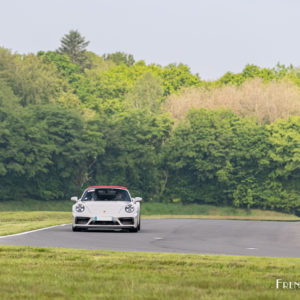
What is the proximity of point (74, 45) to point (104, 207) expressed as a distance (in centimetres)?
10927

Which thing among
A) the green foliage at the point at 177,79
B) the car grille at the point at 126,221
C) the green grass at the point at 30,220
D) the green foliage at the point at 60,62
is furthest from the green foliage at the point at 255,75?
the car grille at the point at 126,221

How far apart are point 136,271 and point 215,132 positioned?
7305 cm

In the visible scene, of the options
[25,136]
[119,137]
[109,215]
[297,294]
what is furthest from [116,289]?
[119,137]

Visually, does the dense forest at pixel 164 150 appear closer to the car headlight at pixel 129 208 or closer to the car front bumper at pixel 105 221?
the car front bumper at pixel 105 221

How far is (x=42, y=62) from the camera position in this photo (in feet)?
345

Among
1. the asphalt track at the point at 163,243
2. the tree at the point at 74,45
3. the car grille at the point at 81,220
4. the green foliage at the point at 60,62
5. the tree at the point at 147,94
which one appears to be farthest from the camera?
the tree at the point at 74,45

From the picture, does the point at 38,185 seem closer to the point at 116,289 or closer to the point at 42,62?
the point at 42,62

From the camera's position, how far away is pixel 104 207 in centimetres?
2239

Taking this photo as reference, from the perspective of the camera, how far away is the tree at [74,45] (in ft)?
420

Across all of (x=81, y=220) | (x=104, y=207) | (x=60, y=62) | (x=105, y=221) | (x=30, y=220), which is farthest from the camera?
(x=60, y=62)

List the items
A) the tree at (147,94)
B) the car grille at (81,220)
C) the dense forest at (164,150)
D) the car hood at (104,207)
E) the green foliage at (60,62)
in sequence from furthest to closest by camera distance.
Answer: the green foliage at (60,62) < the tree at (147,94) < the dense forest at (164,150) < the car grille at (81,220) < the car hood at (104,207)

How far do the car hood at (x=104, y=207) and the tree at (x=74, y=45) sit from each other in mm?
107314

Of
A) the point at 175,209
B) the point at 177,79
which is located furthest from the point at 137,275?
the point at 177,79

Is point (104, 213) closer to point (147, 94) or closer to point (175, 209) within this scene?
point (175, 209)
